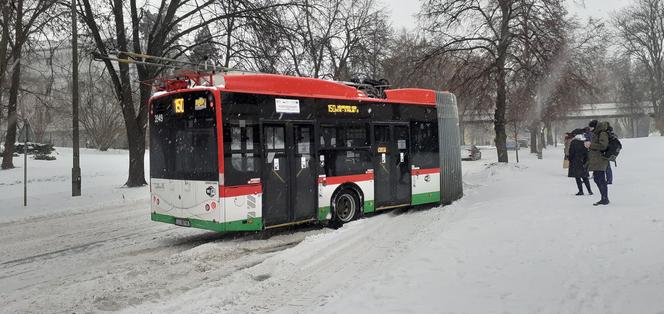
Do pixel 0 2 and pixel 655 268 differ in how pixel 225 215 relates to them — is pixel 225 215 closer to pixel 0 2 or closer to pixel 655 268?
pixel 655 268

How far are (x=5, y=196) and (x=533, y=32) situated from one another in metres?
22.7

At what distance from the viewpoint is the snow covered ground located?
17.1ft

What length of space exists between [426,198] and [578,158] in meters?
3.81

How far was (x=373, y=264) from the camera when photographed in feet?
22.7

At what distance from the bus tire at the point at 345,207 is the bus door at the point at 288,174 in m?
0.62

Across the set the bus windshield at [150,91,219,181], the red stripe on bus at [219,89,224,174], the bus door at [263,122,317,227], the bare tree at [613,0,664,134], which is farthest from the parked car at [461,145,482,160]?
the red stripe on bus at [219,89,224,174]

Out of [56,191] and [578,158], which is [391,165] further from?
[56,191]

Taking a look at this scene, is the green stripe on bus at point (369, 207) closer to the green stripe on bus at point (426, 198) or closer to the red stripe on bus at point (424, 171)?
the green stripe on bus at point (426, 198)

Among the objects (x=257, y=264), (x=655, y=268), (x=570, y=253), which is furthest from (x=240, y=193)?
(x=655, y=268)

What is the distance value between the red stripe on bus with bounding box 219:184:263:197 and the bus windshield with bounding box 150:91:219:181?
10.0 inches

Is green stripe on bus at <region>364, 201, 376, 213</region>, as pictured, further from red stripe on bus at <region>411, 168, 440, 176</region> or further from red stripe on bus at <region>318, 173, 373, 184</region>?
red stripe on bus at <region>411, 168, 440, 176</region>

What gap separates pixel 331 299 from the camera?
537cm

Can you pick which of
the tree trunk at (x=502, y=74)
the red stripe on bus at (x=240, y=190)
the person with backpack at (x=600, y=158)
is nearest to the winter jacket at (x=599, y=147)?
the person with backpack at (x=600, y=158)

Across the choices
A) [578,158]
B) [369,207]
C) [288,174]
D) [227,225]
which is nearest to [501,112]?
[578,158]
